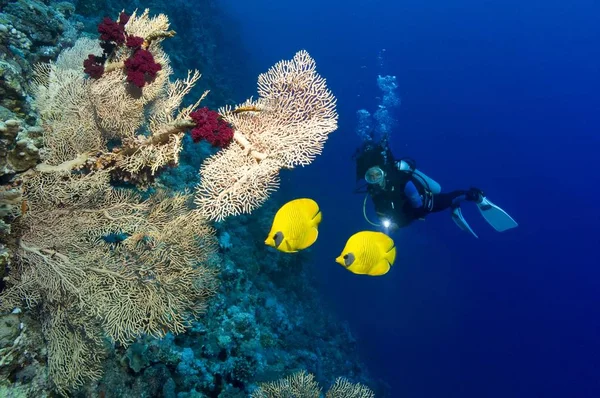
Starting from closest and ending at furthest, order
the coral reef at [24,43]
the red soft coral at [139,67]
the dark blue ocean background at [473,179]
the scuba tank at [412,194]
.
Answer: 1. the coral reef at [24,43]
2. the red soft coral at [139,67]
3. the scuba tank at [412,194]
4. the dark blue ocean background at [473,179]

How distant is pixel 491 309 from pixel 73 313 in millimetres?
41804

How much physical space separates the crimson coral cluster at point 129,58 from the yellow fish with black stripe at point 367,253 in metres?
2.98

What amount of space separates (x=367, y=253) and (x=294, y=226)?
3.17 ft

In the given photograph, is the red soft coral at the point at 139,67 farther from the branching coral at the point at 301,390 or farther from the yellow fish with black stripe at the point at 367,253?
the branching coral at the point at 301,390

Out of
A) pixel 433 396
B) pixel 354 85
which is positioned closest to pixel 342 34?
pixel 354 85

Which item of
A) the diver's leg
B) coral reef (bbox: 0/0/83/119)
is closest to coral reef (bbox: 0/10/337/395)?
coral reef (bbox: 0/0/83/119)

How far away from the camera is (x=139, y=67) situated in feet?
12.3

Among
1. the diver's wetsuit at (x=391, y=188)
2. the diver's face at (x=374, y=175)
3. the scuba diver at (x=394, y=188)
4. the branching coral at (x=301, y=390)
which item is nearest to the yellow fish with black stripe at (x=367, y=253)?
the branching coral at (x=301, y=390)

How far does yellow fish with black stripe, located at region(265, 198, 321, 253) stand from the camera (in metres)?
2.70

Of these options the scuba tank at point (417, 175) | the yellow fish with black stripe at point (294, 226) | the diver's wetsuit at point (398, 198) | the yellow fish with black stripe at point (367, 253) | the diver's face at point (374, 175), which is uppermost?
the scuba tank at point (417, 175)

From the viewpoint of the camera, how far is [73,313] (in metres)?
3.38

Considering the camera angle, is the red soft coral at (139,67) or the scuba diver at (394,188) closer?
the red soft coral at (139,67)

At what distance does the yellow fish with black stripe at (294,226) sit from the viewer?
270cm

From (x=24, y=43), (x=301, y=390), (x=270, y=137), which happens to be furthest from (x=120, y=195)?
(x=301, y=390)
